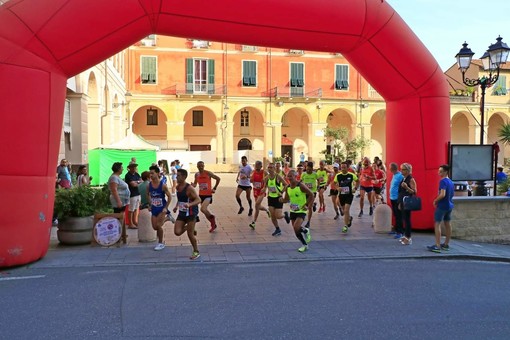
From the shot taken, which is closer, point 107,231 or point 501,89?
point 107,231

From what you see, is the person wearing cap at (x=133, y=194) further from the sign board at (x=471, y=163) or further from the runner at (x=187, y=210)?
the sign board at (x=471, y=163)

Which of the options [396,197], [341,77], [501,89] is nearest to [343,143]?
[341,77]

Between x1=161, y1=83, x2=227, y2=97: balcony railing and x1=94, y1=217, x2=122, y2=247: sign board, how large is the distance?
32080mm

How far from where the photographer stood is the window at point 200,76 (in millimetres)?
40688

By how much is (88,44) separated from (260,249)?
481 cm

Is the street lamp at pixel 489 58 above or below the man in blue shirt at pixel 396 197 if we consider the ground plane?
above

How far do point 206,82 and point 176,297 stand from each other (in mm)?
36424

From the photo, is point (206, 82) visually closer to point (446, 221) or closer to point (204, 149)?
point (204, 149)

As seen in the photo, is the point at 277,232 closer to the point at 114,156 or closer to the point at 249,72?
the point at 114,156

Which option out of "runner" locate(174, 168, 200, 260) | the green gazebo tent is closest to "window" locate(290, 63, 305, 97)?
the green gazebo tent

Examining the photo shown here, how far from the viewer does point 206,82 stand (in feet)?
135

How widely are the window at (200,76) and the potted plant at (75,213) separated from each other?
105 ft

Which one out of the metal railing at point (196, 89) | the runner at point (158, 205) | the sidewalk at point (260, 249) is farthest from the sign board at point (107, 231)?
the metal railing at point (196, 89)

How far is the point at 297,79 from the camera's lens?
1673 inches
